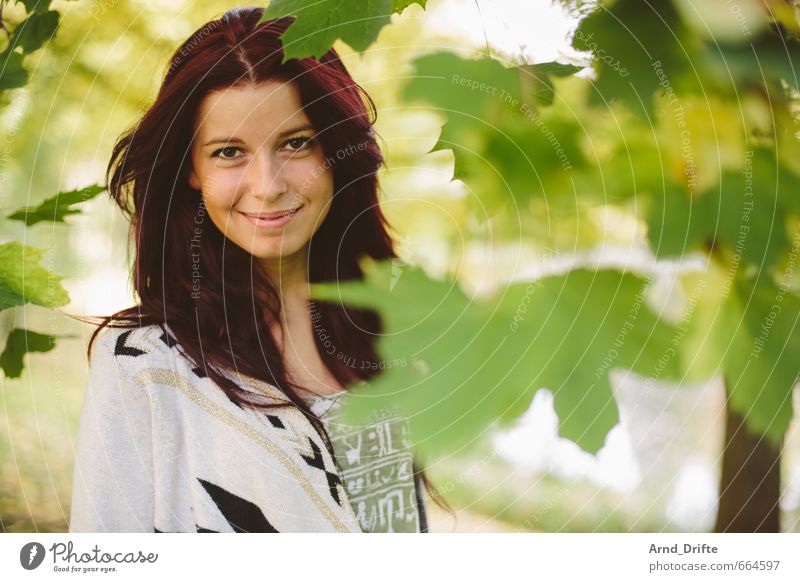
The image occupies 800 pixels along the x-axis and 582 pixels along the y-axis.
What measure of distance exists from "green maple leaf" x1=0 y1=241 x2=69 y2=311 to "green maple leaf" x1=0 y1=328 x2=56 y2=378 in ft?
0.28

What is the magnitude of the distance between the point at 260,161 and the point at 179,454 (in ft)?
0.87

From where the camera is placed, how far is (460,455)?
672mm

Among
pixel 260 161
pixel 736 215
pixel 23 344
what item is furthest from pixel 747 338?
pixel 23 344

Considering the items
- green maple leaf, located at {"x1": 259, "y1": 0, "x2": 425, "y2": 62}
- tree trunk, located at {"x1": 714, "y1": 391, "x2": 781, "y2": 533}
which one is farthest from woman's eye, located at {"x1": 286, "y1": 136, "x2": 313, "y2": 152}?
tree trunk, located at {"x1": 714, "y1": 391, "x2": 781, "y2": 533}

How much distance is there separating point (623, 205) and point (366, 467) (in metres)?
0.43

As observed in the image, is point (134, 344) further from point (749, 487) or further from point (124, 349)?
point (749, 487)

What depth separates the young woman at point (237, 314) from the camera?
2.05ft

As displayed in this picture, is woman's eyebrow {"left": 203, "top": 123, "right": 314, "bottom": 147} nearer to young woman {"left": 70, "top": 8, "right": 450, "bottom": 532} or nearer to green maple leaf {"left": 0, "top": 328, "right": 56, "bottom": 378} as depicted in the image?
young woman {"left": 70, "top": 8, "right": 450, "bottom": 532}

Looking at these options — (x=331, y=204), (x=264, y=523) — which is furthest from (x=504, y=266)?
(x=264, y=523)

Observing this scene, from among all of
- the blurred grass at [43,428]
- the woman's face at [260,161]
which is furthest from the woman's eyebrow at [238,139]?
the blurred grass at [43,428]

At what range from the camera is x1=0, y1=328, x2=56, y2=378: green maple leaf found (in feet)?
2.21

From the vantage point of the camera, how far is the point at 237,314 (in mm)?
699

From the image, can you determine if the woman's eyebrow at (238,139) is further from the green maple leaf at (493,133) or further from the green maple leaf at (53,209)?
the green maple leaf at (493,133)
